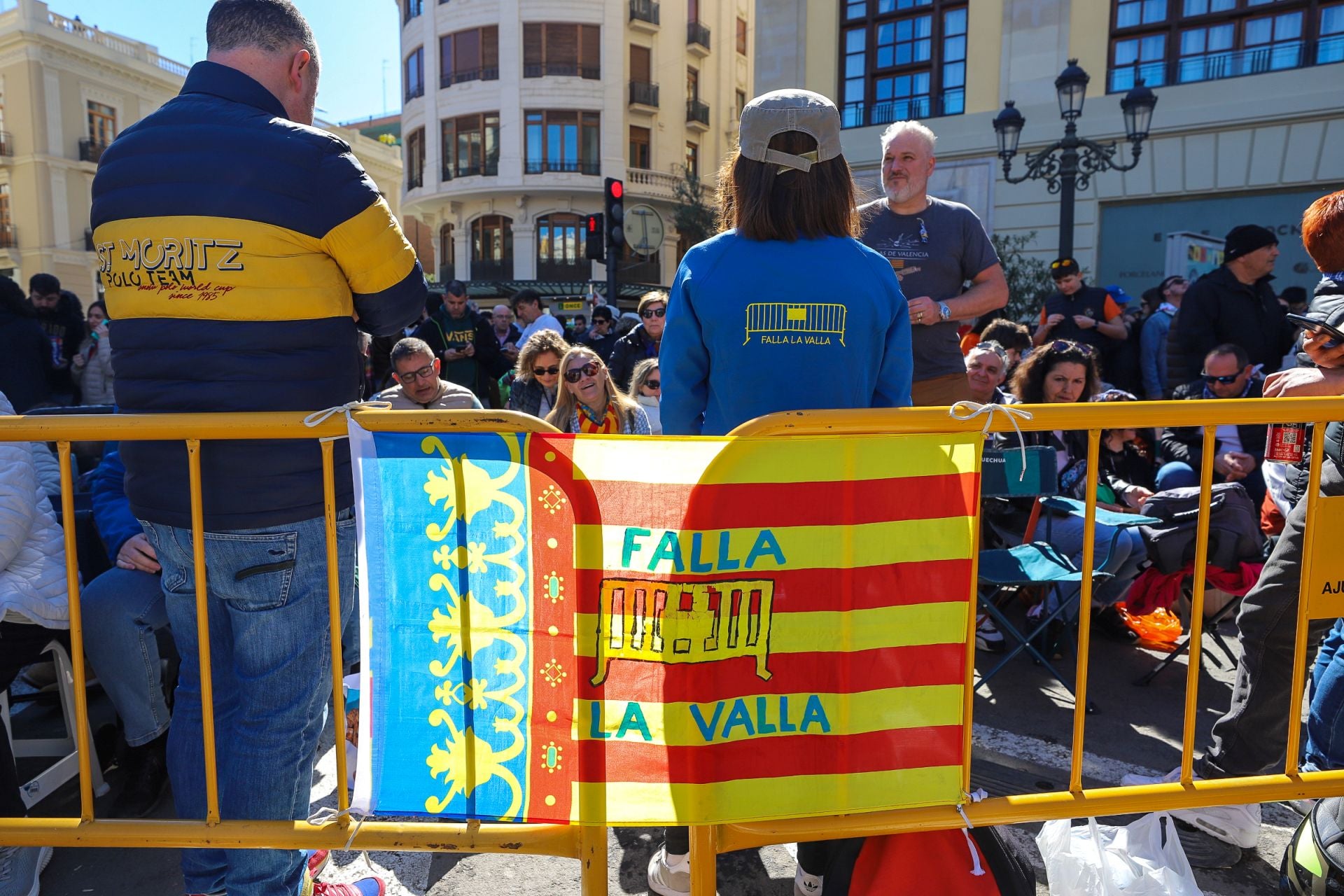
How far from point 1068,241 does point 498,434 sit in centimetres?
904

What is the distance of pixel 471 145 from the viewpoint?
3428cm

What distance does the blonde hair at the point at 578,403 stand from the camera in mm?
4951

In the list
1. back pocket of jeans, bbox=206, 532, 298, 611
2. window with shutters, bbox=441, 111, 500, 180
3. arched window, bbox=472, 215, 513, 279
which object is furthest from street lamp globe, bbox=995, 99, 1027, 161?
arched window, bbox=472, 215, 513, 279

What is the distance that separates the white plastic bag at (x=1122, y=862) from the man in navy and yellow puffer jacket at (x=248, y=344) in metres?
2.09

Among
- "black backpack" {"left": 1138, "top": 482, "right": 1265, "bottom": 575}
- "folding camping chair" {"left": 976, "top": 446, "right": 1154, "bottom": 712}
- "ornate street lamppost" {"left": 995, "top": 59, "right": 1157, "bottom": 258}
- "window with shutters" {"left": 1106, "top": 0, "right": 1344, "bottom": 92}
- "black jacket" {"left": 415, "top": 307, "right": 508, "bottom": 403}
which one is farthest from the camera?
"window with shutters" {"left": 1106, "top": 0, "right": 1344, "bottom": 92}

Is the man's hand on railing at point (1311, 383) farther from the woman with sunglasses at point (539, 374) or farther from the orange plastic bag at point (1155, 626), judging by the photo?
the woman with sunglasses at point (539, 374)

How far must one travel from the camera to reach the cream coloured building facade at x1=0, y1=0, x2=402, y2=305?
3228 centimetres

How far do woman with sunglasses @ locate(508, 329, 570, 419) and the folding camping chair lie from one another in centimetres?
284

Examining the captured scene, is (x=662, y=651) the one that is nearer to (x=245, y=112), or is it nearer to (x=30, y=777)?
(x=245, y=112)

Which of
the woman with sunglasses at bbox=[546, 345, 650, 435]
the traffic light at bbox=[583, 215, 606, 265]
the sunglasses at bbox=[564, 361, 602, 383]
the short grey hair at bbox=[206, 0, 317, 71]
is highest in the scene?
the traffic light at bbox=[583, 215, 606, 265]

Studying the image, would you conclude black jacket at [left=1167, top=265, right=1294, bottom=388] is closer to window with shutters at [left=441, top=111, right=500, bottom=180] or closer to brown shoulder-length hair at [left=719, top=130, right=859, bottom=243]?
brown shoulder-length hair at [left=719, top=130, right=859, bottom=243]

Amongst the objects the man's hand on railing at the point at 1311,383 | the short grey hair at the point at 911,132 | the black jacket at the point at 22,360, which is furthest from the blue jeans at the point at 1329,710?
the black jacket at the point at 22,360

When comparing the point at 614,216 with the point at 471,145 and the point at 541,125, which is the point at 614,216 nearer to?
the point at 541,125

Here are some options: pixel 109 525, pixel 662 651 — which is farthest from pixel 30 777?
pixel 662 651
